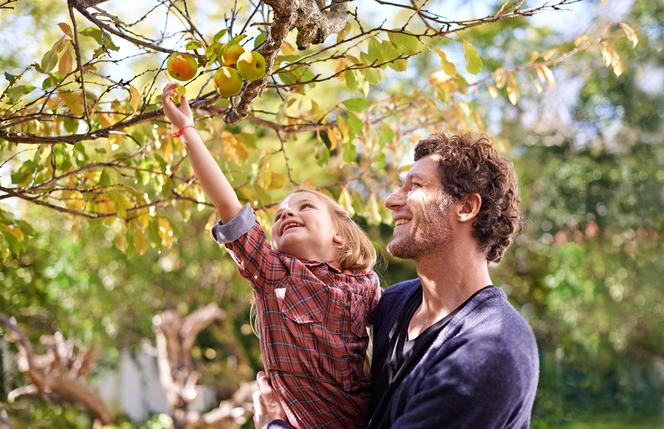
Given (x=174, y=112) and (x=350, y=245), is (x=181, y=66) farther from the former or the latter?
(x=350, y=245)

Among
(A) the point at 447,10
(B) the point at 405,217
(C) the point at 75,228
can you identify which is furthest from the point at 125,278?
(B) the point at 405,217

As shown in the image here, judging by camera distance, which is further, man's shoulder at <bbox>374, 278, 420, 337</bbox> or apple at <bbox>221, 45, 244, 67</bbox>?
man's shoulder at <bbox>374, 278, 420, 337</bbox>

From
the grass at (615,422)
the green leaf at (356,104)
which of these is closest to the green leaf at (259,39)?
the green leaf at (356,104)

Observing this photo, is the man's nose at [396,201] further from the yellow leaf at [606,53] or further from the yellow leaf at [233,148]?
the yellow leaf at [606,53]

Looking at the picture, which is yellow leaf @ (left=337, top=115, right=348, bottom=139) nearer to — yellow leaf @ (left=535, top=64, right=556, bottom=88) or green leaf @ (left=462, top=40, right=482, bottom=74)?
green leaf @ (left=462, top=40, right=482, bottom=74)

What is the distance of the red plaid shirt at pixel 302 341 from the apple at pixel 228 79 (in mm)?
251

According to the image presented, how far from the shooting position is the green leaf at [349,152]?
2291 mm

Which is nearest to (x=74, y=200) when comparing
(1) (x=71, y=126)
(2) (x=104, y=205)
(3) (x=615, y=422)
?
(2) (x=104, y=205)

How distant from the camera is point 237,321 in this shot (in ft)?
28.7

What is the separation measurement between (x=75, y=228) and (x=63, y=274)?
427cm

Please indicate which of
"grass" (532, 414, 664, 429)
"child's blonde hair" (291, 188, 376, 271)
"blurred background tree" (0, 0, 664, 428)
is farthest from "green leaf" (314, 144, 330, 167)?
"grass" (532, 414, 664, 429)

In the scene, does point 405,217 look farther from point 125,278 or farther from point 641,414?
point 641,414

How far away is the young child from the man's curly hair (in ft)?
1.01

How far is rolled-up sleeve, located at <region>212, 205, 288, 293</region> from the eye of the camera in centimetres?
160
